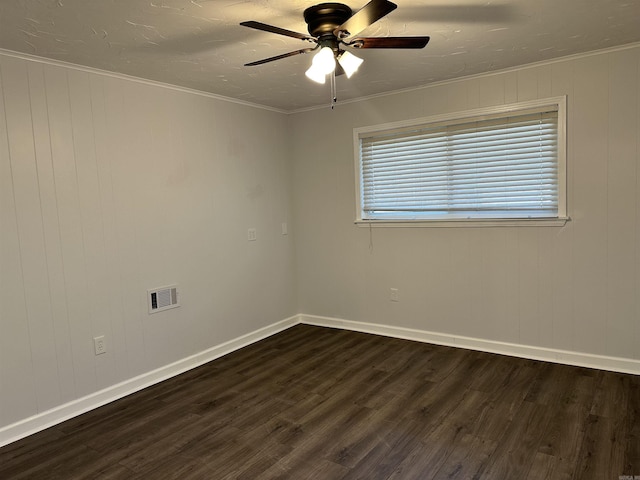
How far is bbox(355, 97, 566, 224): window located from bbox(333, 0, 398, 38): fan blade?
1.99 metres

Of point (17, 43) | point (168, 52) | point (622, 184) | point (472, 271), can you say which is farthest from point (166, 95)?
point (622, 184)

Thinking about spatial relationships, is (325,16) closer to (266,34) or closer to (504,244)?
(266,34)

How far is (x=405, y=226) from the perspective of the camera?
428 centimetres

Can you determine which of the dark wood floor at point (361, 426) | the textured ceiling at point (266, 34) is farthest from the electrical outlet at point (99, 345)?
the textured ceiling at point (266, 34)

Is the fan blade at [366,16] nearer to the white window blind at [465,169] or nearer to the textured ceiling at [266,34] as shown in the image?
the textured ceiling at [266,34]

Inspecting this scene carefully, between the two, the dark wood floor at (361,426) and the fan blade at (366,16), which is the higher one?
the fan blade at (366,16)

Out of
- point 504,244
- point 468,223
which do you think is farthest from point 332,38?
point 504,244

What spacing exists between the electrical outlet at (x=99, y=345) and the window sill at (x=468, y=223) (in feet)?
8.41

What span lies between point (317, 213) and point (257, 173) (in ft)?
2.61

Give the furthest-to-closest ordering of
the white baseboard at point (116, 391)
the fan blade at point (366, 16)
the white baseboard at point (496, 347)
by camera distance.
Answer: the white baseboard at point (496, 347) → the white baseboard at point (116, 391) → the fan blade at point (366, 16)

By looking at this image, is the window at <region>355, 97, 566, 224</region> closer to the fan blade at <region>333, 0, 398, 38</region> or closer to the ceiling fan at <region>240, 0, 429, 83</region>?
the ceiling fan at <region>240, 0, 429, 83</region>

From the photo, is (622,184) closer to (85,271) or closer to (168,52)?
(168,52)

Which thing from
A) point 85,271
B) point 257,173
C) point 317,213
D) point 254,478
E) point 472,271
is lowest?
point 254,478

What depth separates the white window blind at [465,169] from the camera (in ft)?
11.8
